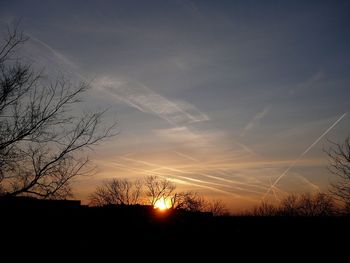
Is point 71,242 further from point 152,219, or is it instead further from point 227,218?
point 227,218

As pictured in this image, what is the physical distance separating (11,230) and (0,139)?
329 cm

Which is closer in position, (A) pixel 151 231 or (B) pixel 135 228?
(B) pixel 135 228

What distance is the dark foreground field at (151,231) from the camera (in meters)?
10.9

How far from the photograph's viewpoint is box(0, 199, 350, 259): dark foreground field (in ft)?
35.8

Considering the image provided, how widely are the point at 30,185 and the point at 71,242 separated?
2706 millimetres

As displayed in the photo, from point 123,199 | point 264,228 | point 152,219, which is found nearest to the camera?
point 152,219

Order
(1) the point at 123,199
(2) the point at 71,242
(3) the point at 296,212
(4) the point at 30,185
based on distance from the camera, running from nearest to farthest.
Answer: (2) the point at 71,242, (4) the point at 30,185, (1) the point at 123,199, (3) the point at 296,212

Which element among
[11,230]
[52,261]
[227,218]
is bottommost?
[52,261]

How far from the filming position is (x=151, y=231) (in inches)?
518

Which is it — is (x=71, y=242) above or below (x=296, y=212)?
below

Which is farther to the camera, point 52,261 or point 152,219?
point 152,219

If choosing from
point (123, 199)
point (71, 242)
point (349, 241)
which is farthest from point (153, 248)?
point (123, 199)

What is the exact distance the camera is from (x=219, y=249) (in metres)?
13.8

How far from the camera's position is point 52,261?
35.1ft
